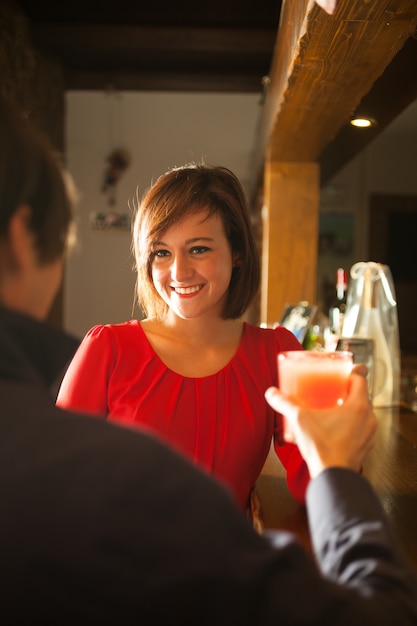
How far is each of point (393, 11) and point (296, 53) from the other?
0.35 meters

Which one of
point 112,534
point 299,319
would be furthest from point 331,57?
point 112,534

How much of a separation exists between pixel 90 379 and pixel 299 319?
54.2 inches

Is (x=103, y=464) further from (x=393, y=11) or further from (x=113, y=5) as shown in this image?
(x=113, y=5)

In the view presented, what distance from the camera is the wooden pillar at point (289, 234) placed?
3.09 metres

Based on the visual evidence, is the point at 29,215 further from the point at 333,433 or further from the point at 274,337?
the point at 274,337

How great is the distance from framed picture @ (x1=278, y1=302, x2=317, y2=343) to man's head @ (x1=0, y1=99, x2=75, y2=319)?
1808mm

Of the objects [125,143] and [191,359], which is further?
[125,143]

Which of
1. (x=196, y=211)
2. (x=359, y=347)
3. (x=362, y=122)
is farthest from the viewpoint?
(x=362, y=122)

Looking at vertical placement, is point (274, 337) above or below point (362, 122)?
below

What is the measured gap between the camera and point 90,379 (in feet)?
4.26

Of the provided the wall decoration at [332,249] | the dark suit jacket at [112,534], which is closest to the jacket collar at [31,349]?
the dark suit jacket at [112,534]

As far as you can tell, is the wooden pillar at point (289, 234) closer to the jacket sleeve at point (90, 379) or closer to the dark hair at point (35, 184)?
the jacket sleeve at point (90, 379)

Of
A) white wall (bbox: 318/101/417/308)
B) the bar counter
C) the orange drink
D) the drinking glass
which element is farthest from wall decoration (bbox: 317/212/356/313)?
the orange drink

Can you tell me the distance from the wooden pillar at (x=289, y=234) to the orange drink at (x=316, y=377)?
2.28 meters
